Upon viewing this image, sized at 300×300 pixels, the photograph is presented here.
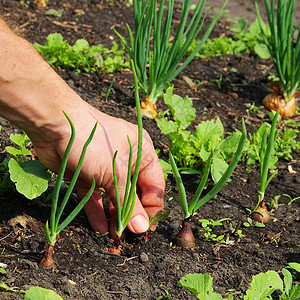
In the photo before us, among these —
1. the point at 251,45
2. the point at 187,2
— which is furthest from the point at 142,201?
the point at 251,45

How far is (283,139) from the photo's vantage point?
272 cm

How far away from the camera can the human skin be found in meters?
1.59

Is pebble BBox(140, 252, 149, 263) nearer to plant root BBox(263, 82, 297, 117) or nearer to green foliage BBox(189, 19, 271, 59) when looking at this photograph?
plant root BBox(263, 82, 297, 117)

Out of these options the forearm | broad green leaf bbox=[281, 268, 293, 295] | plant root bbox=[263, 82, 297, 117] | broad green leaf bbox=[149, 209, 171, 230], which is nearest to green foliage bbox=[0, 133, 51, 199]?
the forearm

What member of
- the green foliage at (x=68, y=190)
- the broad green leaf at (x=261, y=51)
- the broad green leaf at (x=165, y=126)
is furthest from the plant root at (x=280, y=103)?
the green foliage at (x=68, y=190)

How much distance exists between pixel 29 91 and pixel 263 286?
974 mm

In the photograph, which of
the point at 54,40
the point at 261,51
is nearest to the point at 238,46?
the point at 261,51

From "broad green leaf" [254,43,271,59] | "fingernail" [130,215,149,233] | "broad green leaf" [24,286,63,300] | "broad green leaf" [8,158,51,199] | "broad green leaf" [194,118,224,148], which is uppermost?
"broad green leaf" [254,43,271,59]

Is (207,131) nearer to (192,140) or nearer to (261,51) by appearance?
(192,140)

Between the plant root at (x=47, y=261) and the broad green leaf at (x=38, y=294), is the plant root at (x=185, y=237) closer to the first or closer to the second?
the plant root at (x=47, y=261)

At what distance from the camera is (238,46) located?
3799mm

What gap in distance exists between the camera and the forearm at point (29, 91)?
156cm

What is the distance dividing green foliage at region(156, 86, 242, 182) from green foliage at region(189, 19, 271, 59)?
1.26 m

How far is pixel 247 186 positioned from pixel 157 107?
842 mm
